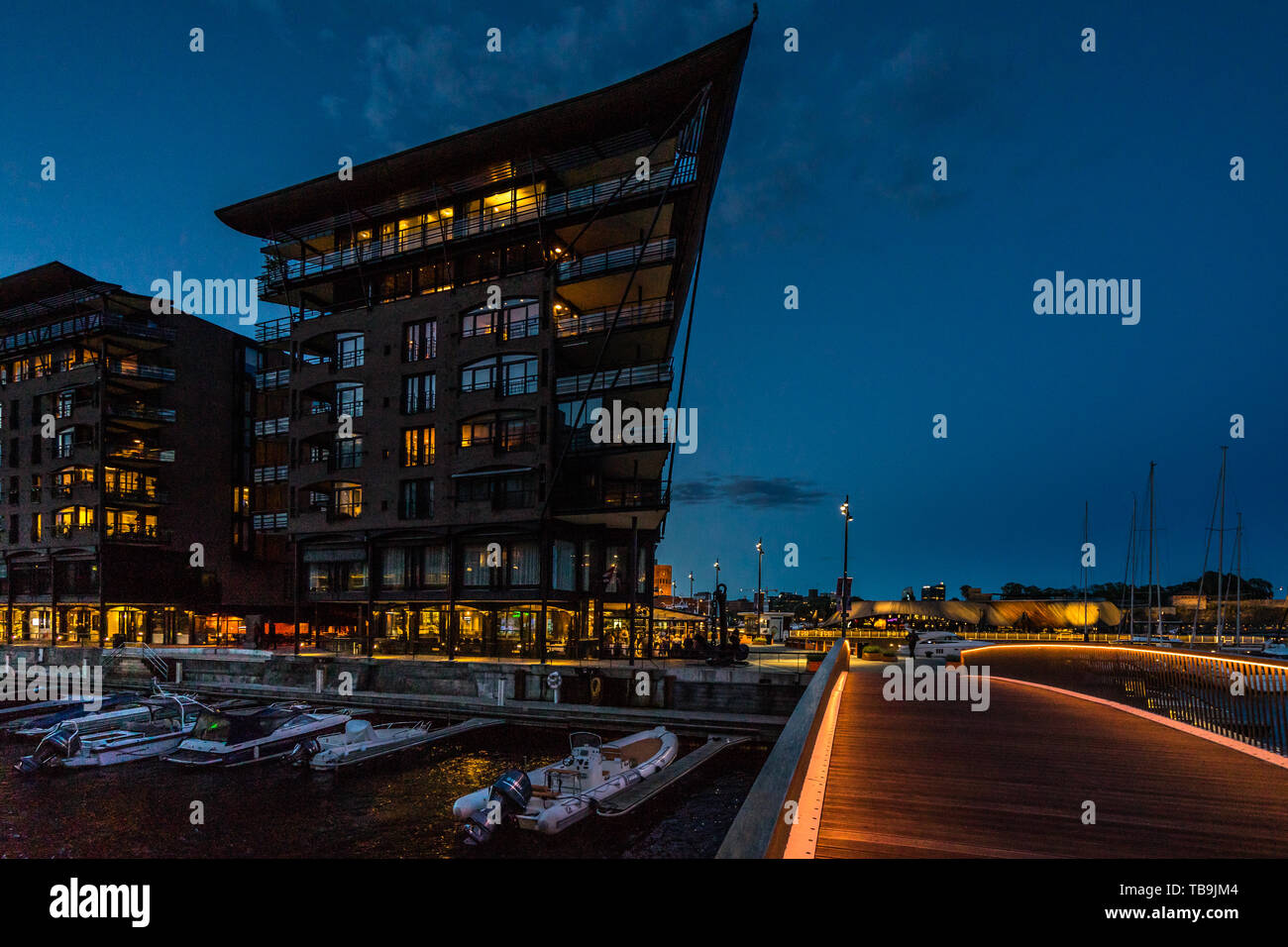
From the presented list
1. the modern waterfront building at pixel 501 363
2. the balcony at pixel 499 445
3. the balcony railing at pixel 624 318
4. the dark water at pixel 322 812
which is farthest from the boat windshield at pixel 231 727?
the balcony railing at pixel 624 318

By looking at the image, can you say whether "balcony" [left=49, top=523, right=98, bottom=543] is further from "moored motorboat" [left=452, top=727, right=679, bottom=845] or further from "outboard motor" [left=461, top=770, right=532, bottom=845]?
"outboard motor" [left=461, top=770, right=532, bottom=845]

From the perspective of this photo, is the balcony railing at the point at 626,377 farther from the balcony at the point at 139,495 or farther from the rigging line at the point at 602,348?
the balcony at the point at 139,495

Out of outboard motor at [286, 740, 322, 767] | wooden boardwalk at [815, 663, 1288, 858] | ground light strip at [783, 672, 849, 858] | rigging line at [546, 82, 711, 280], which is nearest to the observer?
ground light strip at [783, 672, 849, 858]

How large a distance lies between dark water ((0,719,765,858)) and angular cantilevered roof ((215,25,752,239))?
3296cm

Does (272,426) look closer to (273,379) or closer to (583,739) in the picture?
(273,379)

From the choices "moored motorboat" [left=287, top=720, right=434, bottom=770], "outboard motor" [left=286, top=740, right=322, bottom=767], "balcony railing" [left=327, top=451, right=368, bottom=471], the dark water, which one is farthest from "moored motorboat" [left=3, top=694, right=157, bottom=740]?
"balcony railing" [left=327, top=451, right=368, bottom=471]

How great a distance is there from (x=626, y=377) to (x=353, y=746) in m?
22.5

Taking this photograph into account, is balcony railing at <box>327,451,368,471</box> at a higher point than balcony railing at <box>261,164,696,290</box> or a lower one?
lower

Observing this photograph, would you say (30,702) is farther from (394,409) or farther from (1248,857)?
(1248,857)

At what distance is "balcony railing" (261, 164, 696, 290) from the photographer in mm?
40844

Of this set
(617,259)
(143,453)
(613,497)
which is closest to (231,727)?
(613,497)

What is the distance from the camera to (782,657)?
128 ft

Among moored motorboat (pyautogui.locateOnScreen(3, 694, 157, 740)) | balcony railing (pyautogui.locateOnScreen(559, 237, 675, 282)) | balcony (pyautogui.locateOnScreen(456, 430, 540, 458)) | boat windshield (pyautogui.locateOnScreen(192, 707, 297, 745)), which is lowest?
moored motorboat (pyautogui.locateOnScreen(3, 694, 157, 740))
